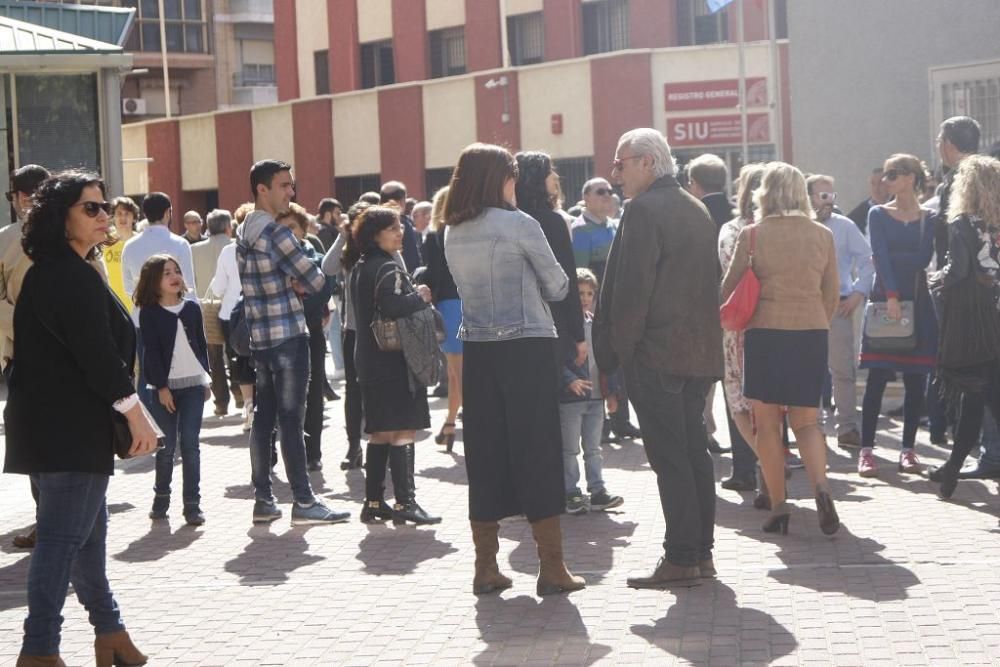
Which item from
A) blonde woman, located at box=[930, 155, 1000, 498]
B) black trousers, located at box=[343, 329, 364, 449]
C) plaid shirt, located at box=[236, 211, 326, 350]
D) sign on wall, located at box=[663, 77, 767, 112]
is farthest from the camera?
sign on wall, located at box=[663, 77, 767, 112]

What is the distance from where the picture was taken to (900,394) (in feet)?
47.6

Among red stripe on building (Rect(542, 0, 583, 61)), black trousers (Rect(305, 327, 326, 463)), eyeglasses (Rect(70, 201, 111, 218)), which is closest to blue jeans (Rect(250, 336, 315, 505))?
black trousers (Rect(305, 327, 326, 463))

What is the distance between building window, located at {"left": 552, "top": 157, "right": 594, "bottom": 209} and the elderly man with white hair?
26.8 metres

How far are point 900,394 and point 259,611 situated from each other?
8.42 m

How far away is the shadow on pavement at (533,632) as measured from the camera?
6387mm

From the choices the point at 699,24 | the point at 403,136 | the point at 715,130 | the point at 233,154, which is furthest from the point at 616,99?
the point at 233,154

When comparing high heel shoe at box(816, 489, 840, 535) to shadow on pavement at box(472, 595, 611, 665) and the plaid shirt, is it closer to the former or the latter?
shadow on pavement at box(472, 595, 611, 665)

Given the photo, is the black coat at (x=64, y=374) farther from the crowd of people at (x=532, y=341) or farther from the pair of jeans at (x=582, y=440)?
the pair of jeans at (x=582, y=440)

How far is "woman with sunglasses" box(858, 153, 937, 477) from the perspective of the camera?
10.7 meters

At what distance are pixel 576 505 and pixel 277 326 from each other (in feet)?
6.36

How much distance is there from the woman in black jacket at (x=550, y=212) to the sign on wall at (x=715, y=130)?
23412 mm

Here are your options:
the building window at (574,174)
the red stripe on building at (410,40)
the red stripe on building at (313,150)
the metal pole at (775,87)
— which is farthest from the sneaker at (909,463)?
the red stripe on building at (313,150)

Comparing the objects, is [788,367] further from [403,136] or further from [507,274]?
[403,136]

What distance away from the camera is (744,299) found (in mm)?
8680
